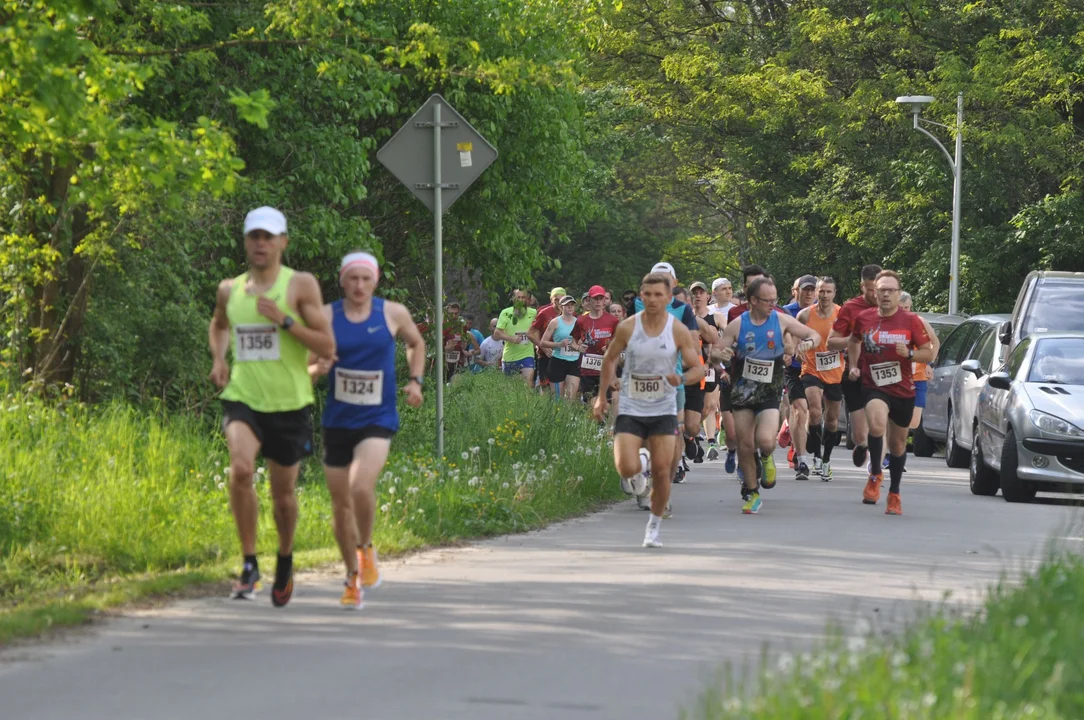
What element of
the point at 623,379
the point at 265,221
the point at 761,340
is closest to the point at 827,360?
the point at 761,340

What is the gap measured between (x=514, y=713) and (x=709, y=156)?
1655 inches

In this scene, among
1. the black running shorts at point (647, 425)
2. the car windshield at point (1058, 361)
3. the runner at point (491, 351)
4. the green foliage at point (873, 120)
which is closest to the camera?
the black running shorts at point (647, 425)

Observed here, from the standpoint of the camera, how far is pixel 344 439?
9281mm

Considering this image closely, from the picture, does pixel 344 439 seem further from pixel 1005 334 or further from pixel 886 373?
pixel 1005 334

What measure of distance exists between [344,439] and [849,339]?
756 centimetres

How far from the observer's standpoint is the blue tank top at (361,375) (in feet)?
30.4

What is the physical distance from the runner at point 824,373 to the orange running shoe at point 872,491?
2.34 meters

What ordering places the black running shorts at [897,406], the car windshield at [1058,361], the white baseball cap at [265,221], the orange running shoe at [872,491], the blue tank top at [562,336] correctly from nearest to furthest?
1. the white baseball cap at [265,221]
2. the black running shorts at [897,406]
3. the orange running shoe at [872,491]
4. the car windshield at [1058,361]
5. the blue tank top at [562,336]

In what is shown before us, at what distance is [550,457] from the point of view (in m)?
16.3

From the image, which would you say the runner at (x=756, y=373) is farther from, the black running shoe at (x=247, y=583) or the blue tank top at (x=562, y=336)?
the blue tank top at (x=562, y=336)

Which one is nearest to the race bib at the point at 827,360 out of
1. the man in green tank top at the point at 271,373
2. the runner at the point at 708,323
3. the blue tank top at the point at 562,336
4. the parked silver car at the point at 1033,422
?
the runner at the point at 708,323

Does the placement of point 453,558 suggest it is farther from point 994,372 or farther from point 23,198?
point 994,372

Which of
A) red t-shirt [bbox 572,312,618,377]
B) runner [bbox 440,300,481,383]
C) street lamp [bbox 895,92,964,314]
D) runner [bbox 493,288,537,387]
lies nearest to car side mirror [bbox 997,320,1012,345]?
red t-shirt [bbox 572,312,618,377]

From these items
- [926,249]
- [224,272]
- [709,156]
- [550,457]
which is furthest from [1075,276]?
[709,156]
